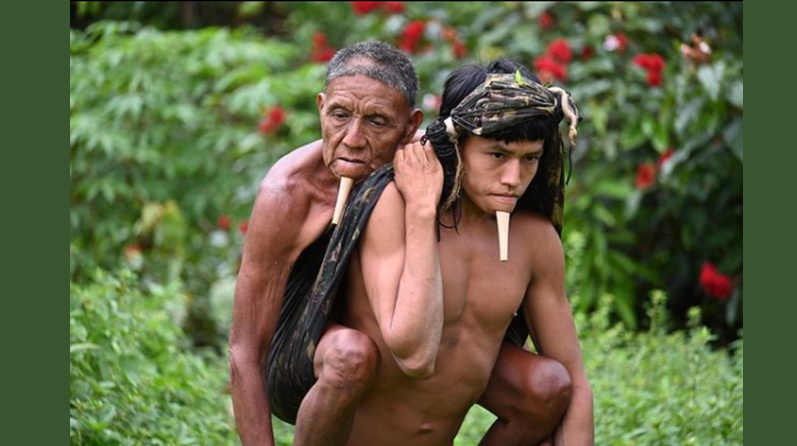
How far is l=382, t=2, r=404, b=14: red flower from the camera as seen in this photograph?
27.5ft

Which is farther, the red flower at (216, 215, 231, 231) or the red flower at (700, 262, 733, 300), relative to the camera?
the red flower at (216, 215, 231, 231)

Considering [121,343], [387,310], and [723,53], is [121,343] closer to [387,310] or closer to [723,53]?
[387,310]

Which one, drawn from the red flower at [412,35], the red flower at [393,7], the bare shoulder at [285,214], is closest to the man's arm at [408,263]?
the bare shoulder at [285,214]

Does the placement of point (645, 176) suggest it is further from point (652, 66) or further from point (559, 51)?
point (559, 51)

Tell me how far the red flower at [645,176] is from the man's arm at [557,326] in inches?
145

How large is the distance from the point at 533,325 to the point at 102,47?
187 inches

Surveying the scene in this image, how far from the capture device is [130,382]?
5.22 metres

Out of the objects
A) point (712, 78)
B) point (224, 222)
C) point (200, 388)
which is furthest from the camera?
point (224, 222)

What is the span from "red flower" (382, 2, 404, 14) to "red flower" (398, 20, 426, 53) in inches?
4.2

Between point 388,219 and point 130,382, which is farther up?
point 388,219

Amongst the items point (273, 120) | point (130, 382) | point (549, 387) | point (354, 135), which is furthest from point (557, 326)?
point (273, 120)

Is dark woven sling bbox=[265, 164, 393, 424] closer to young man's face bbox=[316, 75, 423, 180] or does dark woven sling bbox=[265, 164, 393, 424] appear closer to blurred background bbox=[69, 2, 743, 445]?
young man's face bbox=[316, 75, 423, 180]

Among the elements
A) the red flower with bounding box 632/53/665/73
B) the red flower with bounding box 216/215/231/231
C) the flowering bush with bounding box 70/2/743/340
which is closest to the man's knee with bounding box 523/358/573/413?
the flowering bush with bounding box 70/2/743/340

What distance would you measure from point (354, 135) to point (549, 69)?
3.61 metres
